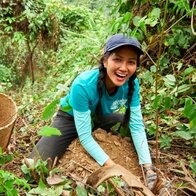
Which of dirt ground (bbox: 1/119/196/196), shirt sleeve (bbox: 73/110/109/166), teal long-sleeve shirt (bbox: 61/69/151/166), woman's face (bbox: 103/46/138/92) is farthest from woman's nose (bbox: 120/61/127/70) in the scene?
dirt ground (bbox: 1/119/196/196)

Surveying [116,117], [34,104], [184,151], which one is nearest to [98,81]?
[116,117]

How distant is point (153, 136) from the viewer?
2461mm

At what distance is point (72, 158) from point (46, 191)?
750 millimetres

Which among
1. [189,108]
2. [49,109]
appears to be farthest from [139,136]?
[49,109]

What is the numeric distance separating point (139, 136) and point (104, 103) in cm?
30

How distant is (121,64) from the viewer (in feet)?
6.59

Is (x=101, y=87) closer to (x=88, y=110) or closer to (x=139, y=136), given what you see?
(x=88, y=110)

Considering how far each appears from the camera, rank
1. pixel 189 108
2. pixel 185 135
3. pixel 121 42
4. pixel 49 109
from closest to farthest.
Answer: pixel 49 109, pixel 189 108, pixel 121 42, pixel 185 135

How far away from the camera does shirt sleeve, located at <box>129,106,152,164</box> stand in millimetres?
2174

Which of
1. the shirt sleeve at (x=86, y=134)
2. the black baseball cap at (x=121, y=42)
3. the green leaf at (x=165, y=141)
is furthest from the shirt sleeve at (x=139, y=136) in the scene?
the black baseball cap at (x=121, y=42)

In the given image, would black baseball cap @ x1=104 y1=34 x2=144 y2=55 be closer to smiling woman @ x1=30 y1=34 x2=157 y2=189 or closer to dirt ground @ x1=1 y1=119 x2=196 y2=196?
smiling woman @ x1=30 y1=34 x2=157 y2=189

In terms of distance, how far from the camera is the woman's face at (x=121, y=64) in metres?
2.00

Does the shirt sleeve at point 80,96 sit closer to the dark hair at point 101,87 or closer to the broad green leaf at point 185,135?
the dark hair at point 101,87

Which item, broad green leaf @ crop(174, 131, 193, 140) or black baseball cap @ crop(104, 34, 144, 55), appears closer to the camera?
black baseball cap @ crop(104, 34, 144, 55)
